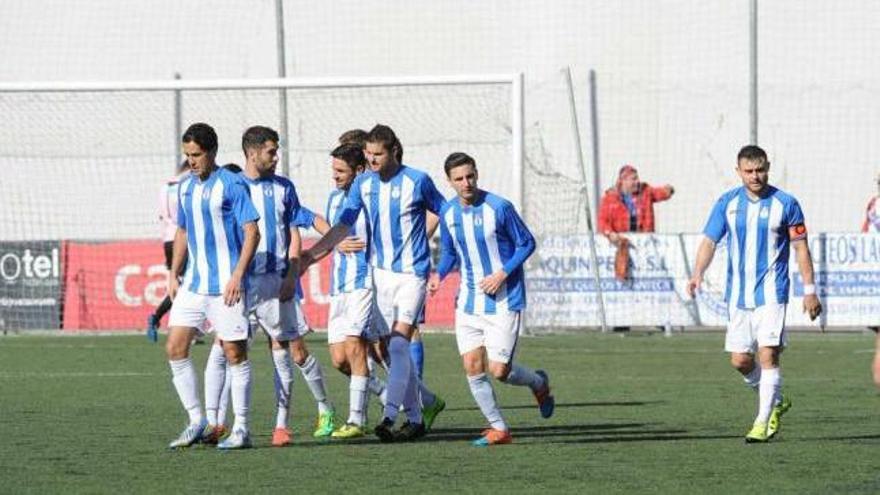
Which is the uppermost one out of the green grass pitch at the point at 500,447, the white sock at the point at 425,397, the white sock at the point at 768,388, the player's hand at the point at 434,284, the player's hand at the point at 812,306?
the player's hand at the point at 434,284

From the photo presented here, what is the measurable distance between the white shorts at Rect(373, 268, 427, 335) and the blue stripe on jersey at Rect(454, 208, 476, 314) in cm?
47

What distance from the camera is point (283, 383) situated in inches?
480

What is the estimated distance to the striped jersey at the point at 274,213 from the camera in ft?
40.1

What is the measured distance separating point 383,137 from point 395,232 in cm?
63

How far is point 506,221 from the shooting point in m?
11.9

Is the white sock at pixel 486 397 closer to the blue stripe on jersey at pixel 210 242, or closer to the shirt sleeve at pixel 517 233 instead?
the shirt sleeve at pixel 517 233

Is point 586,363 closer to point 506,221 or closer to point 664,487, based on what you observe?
point 506,221

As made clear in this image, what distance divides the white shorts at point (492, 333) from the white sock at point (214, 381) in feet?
4.74

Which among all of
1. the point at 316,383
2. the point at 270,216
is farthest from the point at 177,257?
the point at 316,383

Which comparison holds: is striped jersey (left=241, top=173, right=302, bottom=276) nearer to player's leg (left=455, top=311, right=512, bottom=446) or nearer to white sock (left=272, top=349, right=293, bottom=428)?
white sock (left=272, top=349, right=293, bottom=428)

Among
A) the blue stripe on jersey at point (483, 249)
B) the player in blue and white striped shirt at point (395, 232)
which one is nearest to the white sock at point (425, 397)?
the player in blue and white striped shirt at point (395, 232)

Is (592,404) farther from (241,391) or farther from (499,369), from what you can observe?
(241,391)

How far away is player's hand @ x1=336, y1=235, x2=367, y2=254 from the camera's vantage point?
12555 millimetres

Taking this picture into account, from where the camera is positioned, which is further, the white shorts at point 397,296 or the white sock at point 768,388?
the white shorts at point 397,296
